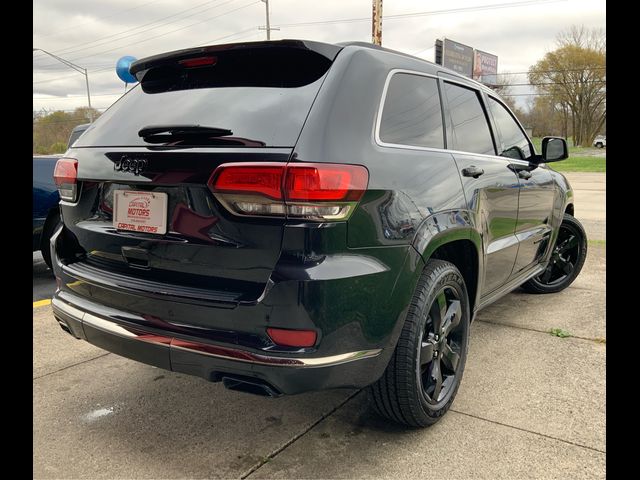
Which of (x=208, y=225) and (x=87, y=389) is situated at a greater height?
(x=208, y=225)

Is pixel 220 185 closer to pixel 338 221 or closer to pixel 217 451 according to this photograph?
pixel 338 221

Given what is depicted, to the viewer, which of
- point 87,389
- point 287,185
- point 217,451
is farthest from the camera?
point 87,389

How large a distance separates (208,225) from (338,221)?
502mm

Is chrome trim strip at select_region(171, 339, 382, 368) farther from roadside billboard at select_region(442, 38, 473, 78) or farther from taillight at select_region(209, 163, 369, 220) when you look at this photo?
roadside billboard at select_region(442, 38, 473, 78)

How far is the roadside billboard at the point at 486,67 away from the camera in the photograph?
50909mm

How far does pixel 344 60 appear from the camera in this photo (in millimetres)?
2238

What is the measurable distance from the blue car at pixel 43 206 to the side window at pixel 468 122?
14.2ft

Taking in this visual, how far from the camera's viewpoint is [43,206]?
560 centimetres

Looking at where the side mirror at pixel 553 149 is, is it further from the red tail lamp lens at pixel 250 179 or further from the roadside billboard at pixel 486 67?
the roadside billboard at pixel 486 67

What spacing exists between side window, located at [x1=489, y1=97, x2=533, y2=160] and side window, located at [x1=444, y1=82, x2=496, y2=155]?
214mm

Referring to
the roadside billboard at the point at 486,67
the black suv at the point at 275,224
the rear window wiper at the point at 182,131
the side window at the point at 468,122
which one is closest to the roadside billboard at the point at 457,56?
the roadside billboard at the point at 486,67

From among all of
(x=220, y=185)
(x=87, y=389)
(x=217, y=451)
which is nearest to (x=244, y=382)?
(x=217, y=451)

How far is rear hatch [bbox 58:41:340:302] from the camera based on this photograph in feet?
6.66

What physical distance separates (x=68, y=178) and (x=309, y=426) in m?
1.68
